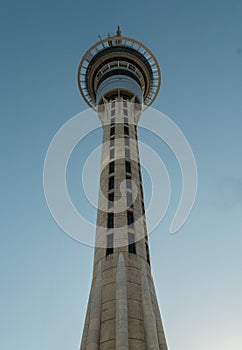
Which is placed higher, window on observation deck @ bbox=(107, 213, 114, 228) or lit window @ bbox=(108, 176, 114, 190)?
lit window @ bbox=(108, 176, 114, 190)

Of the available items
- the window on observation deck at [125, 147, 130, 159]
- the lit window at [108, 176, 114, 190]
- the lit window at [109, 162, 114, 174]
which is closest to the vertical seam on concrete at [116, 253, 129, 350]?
the lit window at [108, 176, 114, 190]

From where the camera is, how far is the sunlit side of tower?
37.0 metres

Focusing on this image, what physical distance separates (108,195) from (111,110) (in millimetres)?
22559

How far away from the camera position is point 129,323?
3725 centimetres

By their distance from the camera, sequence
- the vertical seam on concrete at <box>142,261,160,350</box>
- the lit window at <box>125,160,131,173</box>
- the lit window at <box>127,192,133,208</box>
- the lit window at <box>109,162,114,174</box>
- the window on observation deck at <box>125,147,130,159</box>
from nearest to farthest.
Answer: the vertical seam on concrete at <box>142,261,160,350</box> < the lit window at <box>127,192,133,208</box> < the lit window at <box>109,162,114,174</box> < the lit window at <box>125,160,131,173</box> < the window on observation deck at <box>125,147,130,159</box>

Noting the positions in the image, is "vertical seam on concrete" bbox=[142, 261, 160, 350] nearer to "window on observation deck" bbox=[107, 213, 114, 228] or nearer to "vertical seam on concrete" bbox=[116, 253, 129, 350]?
"vertical seam on concrete" bbox=[116, 253, 129, 350]

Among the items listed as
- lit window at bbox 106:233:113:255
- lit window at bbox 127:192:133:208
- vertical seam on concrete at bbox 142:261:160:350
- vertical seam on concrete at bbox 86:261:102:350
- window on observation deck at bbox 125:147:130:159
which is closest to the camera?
vertical seam on concrete at bbox 142:261:160:350

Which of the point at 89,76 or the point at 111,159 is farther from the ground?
the point at 89,76

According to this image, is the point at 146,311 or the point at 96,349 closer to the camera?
the point at 96,349

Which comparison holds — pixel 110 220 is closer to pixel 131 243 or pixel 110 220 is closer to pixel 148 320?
pixel 131 243

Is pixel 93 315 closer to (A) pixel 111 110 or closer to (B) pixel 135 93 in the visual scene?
(A) pixel 111 110

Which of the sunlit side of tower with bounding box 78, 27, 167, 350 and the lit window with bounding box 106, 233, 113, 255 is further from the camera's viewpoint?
the lit window with bounding box 106, 233, 113, 255

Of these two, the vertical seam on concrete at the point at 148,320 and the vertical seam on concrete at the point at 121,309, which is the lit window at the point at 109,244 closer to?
the vertical seam on concrete at the point at 121,309

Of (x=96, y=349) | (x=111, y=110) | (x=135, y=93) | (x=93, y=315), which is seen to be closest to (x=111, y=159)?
(x=111, y=110)
